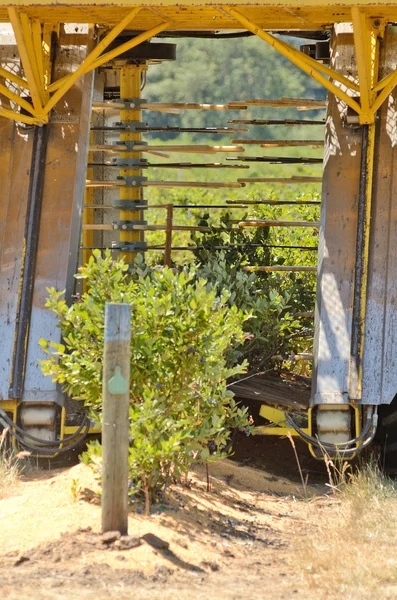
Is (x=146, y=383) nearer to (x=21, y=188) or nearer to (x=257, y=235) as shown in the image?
(x=21, y=188)

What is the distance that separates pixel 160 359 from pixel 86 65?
250cm

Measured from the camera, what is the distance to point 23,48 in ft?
23.5

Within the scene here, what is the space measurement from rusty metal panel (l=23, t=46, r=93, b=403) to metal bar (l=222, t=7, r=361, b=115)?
1.43 meters

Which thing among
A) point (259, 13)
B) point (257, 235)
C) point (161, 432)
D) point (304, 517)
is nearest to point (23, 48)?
point (259, 13)

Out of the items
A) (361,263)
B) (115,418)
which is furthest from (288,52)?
(115,418)

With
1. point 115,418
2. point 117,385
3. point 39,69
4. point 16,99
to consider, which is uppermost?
point 39,69

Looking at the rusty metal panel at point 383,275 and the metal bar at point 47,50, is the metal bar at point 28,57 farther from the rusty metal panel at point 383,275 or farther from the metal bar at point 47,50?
the rusty metal panel at point 383,275

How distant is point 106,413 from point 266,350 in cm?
381

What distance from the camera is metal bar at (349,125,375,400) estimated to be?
24.2ft

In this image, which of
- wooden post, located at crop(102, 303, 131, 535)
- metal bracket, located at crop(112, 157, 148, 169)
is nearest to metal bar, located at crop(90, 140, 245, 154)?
metal bracket, located at crop(112, 157, 148, 169)

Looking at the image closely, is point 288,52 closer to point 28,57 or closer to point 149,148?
point 28,57

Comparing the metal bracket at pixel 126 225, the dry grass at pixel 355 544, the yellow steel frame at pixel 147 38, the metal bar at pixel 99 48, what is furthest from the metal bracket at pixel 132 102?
the dry grass at pixel 355 544

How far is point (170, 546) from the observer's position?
17.5 feet

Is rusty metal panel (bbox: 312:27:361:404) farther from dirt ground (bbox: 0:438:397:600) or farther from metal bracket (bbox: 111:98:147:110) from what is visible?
metal bracket (bbox: 111:98:147:110)
